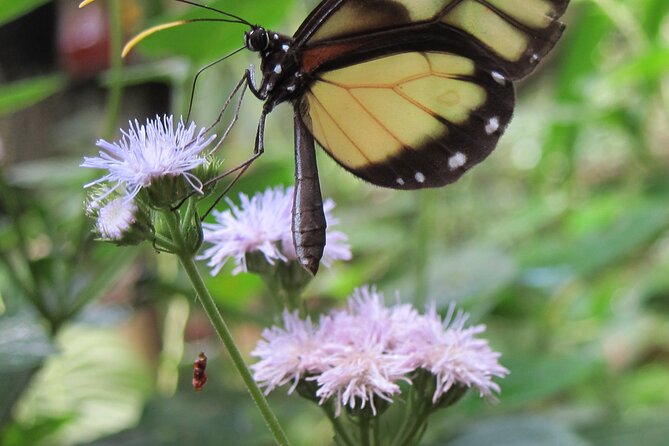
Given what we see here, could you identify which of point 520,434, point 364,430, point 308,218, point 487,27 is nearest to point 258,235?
point 308,218

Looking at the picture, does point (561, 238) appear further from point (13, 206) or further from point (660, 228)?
point (13, 206)

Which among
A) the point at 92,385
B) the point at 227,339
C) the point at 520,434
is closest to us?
the point at 227,339

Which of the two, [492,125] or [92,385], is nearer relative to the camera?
[492,125]

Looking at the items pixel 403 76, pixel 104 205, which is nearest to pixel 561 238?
pixel 403 76

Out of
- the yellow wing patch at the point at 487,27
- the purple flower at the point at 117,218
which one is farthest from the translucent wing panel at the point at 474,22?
the purple flower at the point at 117,218

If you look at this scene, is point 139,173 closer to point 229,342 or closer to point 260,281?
point 229,342

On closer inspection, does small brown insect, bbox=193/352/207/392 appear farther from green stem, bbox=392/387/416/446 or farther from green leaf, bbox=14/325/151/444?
green leaf, bbox=14/325/151/444

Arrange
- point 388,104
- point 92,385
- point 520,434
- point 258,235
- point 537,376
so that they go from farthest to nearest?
1. point 92,385
2. point 537,376
3. point 520,434
4. point 388,104
5. point 258,235
